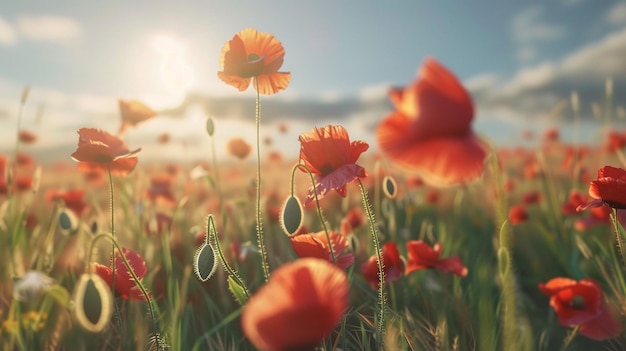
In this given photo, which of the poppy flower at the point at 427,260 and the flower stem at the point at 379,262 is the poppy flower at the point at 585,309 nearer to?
the poppy flower at the point at 427,260

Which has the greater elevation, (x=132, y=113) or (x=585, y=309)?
(x=132, y=113)

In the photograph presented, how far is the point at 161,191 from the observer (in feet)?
10.4

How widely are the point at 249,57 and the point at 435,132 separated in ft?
2.09

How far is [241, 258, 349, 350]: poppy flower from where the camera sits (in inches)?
24.3

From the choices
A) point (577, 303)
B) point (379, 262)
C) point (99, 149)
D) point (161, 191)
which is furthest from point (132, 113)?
point (577, 303)

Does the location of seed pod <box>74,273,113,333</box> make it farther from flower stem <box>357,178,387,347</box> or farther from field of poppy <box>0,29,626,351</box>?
flower stem <box>357,178,387,347</box>

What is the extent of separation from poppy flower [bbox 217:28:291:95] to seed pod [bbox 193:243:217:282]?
1.33 feet

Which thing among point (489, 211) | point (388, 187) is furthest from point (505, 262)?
point (489, 211)

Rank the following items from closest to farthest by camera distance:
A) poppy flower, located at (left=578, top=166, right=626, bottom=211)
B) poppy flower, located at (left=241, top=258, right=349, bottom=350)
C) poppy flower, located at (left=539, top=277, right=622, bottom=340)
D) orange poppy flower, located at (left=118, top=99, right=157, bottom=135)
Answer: poppy flower, located at (left=241, top=258, right=349, bottom=350)
poppy flower, located at (left=578, top=166, right=626, bottom=211)
poppy flower, located at (left=539, top=277, right=622, bottom=340)
orange poppy flower, located at (left=118, top=99, right=157, bottom=135)

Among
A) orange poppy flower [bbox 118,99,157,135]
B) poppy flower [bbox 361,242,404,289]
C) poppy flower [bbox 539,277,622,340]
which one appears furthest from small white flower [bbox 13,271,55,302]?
poppy flower [bbox 539,277,622,340]

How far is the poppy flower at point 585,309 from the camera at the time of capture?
163 centimetres

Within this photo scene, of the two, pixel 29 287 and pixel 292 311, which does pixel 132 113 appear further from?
pixel 292 311

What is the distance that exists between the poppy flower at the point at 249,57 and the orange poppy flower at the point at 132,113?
0.63m

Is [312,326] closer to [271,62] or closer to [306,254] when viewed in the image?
[306,254]
